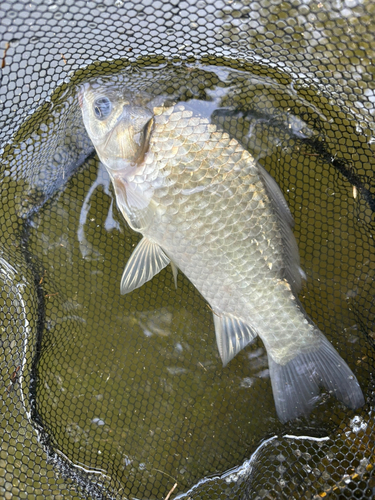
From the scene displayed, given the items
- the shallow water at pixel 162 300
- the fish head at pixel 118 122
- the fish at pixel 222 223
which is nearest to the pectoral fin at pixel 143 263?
the fish at pixel 222 223

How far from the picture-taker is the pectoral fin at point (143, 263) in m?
2.10

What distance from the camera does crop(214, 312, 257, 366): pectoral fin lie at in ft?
6.31

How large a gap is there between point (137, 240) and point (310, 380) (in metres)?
1.21

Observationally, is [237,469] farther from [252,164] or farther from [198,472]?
[252,164]

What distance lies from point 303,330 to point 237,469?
3.32ft

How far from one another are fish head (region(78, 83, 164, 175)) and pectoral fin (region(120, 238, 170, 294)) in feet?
1.36

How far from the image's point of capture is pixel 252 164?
5.72ft

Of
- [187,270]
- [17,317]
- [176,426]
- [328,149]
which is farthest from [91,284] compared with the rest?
[328,149]

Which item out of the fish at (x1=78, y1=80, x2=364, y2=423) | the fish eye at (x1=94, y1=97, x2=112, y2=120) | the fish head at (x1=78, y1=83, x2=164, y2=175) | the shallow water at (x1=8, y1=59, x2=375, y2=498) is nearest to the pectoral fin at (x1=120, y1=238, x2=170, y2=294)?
the fish at (x1=78, y1=80, x2=364, y2=423)

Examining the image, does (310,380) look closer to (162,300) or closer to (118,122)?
(162,300)

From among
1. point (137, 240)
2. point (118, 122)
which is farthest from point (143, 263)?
point (118, 122)

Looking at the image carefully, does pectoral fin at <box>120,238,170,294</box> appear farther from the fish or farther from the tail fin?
the tail fin

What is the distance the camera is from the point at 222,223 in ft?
5.70

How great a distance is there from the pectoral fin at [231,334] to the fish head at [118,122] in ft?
2.80
